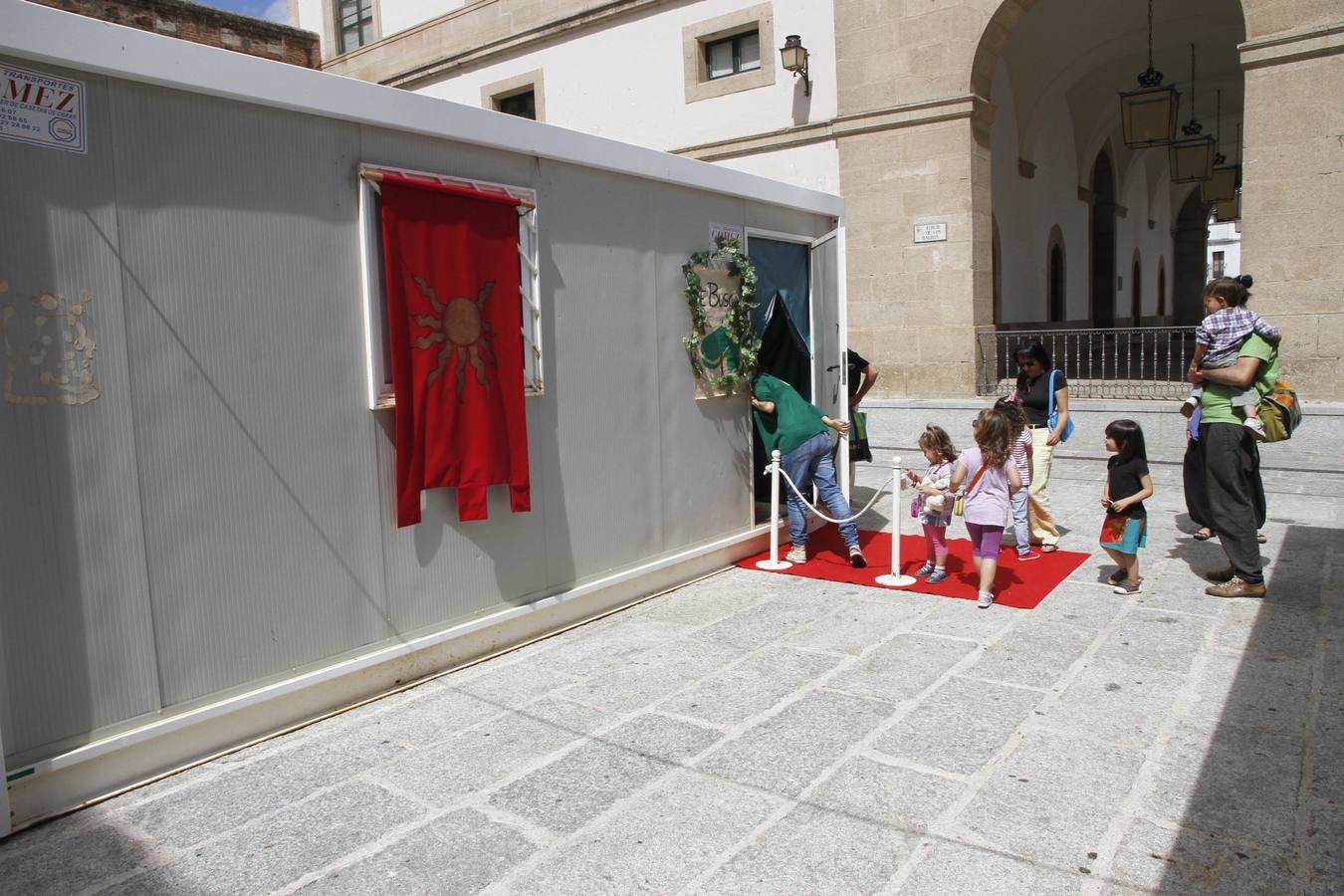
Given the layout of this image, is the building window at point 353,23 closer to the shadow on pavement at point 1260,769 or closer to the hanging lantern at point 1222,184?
the hanging lantern at point 1222,184

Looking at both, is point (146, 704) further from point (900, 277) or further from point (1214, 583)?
point (900, 277)

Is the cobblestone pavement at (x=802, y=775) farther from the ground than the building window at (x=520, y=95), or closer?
closer

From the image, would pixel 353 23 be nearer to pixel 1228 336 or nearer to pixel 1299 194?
pixel 1299 194

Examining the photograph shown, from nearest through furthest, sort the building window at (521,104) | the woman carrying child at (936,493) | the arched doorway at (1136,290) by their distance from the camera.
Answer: the woman carrying child at (936,493) < the building window at (521,104) < the arched doorway at (1136,290)

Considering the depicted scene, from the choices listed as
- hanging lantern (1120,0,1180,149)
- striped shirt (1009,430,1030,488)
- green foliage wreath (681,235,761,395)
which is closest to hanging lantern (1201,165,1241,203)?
hanging lantern (1120,0,1180,149)

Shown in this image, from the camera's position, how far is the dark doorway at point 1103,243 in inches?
888

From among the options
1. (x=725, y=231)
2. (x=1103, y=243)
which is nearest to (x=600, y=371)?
(x=725, y=231)

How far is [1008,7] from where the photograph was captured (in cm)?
1302

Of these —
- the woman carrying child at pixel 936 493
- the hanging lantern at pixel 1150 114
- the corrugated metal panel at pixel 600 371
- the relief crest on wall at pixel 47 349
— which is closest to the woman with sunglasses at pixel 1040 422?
the woman carrying child at pixel 936 493

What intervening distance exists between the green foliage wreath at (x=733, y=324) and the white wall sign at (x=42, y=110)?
395 centimetres

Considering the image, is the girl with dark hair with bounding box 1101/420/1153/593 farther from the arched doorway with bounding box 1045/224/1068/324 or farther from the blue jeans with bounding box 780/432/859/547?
the arched doorway with bounding box 1045/224/1068/324

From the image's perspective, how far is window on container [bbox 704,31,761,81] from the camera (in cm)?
1577

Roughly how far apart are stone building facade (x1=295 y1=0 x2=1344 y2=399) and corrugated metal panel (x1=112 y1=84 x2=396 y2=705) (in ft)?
33.8

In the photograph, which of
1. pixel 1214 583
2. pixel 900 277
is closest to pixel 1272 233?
pixel 900 277
